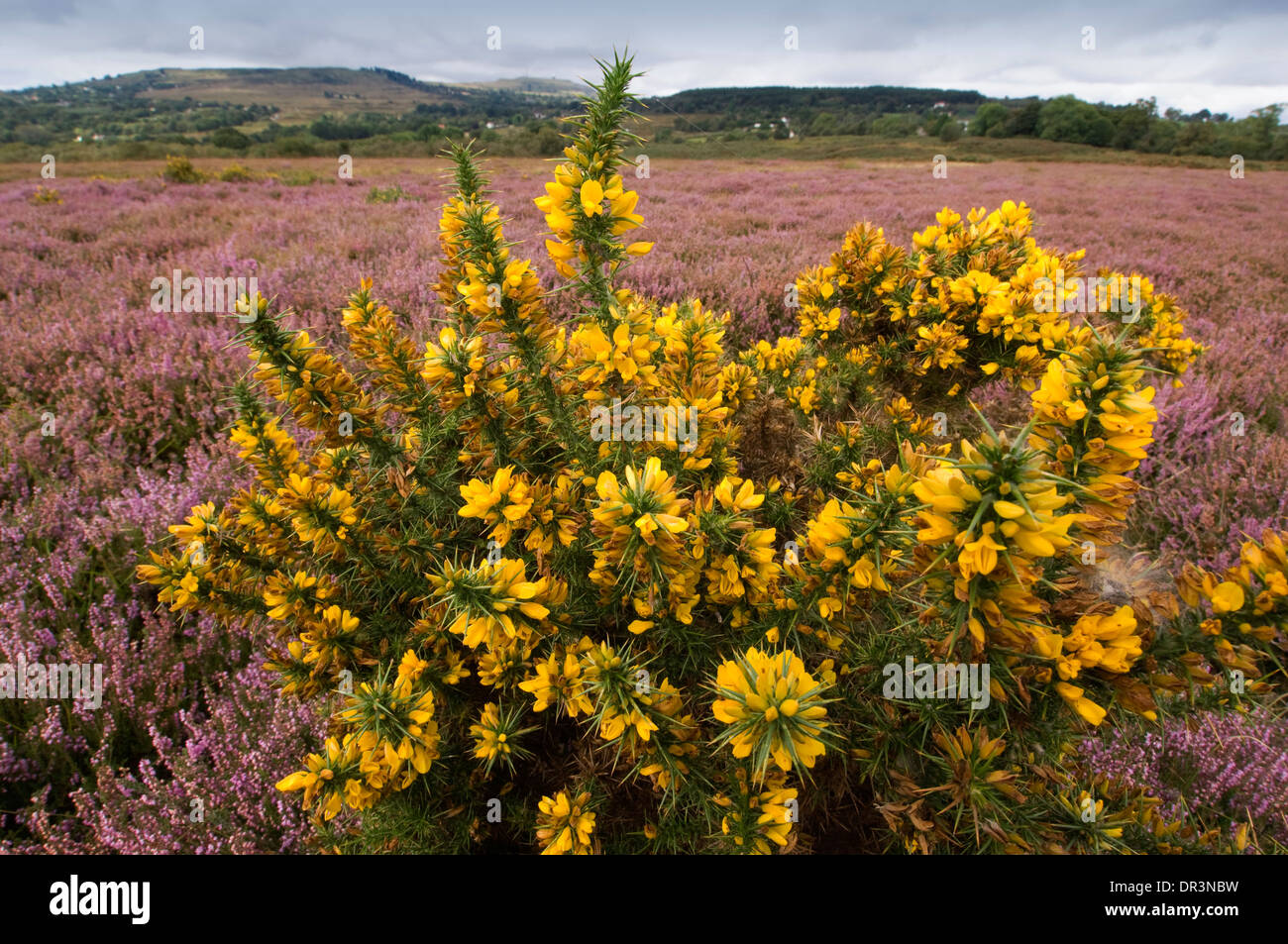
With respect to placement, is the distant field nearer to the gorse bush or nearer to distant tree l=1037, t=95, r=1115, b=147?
distant tree l=1037, t=95, r=1115, b=147

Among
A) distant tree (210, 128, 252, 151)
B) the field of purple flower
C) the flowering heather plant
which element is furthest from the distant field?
the flowering heather plant

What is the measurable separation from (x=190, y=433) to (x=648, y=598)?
12.5ft

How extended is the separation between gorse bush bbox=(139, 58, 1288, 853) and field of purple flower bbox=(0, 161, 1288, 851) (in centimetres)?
Answer: 47

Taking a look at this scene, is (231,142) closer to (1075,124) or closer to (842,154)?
(842,154)

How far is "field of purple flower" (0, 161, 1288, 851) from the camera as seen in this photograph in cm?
193

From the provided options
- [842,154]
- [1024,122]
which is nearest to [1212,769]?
[842,154]

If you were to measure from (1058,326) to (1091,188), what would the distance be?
769 inches

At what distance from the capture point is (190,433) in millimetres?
3625

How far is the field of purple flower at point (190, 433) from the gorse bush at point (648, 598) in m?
0.47

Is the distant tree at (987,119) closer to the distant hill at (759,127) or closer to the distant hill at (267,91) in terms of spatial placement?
the distant hill at (759,127)

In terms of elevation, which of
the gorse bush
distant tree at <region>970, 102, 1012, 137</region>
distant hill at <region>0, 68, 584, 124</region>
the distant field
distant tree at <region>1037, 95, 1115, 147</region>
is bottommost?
the gorse bush

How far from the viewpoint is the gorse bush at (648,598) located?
108 centimetres
